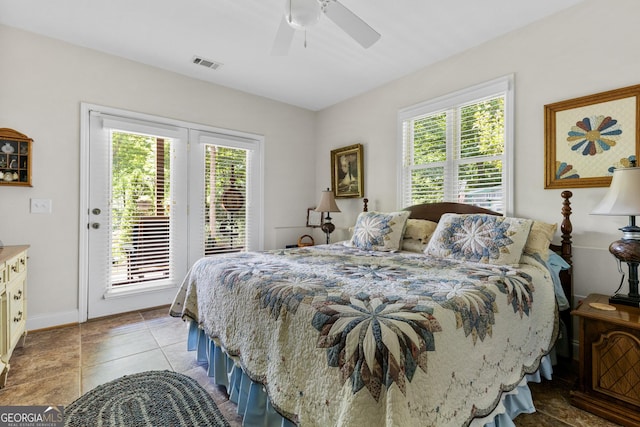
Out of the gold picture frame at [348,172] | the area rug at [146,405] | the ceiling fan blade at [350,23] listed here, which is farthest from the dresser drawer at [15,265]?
the gold picture frame at [348,172]

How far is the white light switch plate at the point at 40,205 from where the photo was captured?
271cm

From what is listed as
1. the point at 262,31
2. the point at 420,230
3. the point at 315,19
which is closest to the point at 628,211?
the point at 420,230

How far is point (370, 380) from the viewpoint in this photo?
0.91 metres

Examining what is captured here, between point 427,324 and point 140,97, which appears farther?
point 140,97

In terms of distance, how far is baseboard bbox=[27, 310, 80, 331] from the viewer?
2707mm

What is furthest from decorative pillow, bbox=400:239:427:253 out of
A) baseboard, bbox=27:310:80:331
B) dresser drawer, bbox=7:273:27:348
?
baseboard, bbox=27:310:80:331

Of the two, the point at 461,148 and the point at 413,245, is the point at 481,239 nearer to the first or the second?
the point at 413,245

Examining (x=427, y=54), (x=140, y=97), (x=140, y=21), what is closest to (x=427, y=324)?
(x=427, y=54)

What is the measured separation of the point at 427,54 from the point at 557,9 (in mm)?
1016

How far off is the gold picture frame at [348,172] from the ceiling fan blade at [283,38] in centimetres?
196

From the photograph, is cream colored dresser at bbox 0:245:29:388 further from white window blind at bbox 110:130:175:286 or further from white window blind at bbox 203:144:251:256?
white window blind at bbox 203:144:251:256

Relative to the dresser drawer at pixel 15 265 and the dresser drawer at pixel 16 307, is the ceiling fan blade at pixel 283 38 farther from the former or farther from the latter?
the dresser drawer at pixel 16 307

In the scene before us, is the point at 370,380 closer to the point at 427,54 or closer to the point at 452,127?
the point at 452,127

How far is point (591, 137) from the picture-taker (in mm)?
2191
